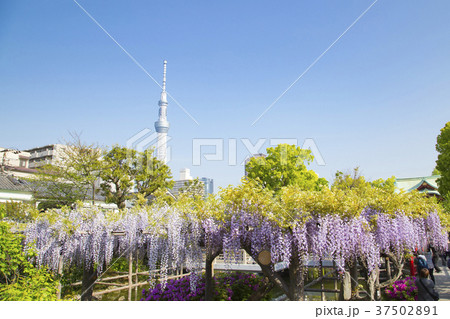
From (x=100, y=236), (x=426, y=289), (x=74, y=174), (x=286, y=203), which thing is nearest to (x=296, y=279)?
(x=286, y=203)

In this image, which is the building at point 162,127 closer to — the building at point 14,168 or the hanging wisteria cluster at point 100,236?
the building at point 14,168

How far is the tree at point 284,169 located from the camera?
30453 mm

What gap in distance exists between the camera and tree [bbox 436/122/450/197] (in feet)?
83.3

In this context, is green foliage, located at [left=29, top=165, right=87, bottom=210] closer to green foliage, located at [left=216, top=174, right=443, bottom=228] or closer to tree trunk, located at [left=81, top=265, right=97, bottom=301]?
tree trunk, located at [left=81, top=265, right=97, bottom=301]

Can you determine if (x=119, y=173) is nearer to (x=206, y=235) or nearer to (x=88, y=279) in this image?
(x=88, y=279)

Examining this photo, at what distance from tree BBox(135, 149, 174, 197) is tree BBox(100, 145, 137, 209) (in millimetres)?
650

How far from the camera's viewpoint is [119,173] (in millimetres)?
26156

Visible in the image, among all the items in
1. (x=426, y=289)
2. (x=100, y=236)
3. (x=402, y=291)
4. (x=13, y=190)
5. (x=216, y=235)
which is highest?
(x=13, y=190)

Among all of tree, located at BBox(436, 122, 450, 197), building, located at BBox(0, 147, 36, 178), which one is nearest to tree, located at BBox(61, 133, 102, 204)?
building, located at BBox(0, 147, 36, 178)

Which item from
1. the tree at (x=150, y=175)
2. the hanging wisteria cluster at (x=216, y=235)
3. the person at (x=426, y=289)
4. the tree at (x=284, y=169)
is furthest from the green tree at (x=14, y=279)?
the tree at (x=284, y=169)

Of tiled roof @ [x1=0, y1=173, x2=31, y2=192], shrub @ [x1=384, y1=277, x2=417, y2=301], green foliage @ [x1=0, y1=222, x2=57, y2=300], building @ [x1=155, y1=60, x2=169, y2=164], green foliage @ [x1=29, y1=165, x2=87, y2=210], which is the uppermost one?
building @ [x1=155, y1=60, x2=169, y2=164]

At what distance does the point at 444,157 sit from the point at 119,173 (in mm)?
25871
